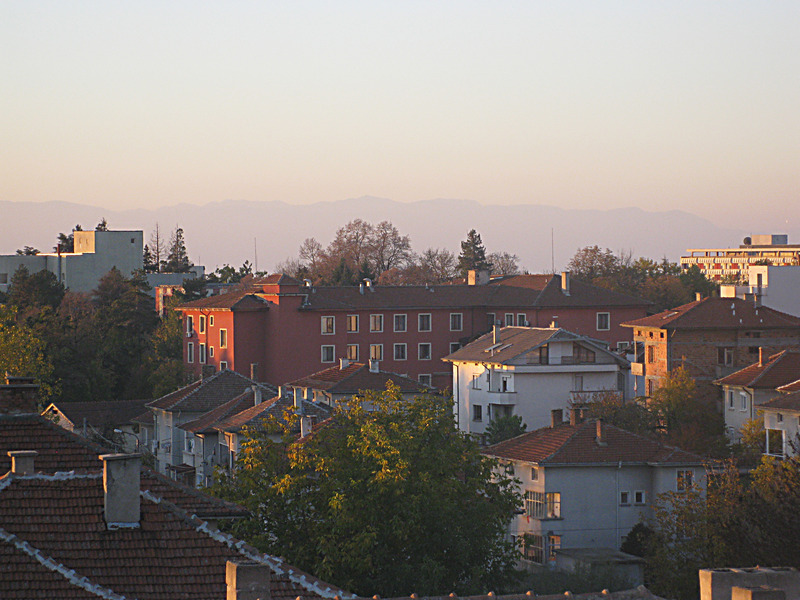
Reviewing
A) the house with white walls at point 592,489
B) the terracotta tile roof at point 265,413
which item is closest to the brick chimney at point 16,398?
the house with white walls at point 592,489

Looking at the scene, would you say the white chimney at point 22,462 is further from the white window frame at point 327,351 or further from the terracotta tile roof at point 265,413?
the white window frame at point 327,351

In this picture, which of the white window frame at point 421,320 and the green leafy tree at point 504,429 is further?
the white window frame at point 421,320

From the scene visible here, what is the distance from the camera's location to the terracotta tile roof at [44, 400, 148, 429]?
6425 centimetres

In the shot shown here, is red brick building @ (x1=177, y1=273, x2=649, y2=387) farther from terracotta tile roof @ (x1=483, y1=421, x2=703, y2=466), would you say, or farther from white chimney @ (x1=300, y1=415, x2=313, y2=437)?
white chimney @ (x1=300, y1=415, x2=313, y2=437)

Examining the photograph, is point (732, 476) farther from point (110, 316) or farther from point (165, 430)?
point (110, 316)

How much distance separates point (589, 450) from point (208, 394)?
22252 millimetres

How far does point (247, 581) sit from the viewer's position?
13.9m

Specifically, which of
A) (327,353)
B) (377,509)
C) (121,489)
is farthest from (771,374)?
(121,489)

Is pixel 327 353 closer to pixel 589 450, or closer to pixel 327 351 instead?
pixel 327 351

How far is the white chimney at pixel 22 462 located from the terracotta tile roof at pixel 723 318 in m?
50.8

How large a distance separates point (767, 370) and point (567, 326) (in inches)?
→ 1042

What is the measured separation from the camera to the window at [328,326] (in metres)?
77.7

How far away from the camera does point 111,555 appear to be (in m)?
15.1

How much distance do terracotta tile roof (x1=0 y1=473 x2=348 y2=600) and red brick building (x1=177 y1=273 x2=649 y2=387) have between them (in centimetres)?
5949
